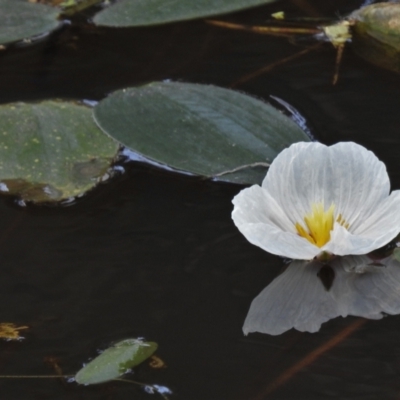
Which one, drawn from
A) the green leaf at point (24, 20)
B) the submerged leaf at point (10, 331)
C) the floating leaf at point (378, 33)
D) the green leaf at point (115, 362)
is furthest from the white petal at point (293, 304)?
the green leaf at point (24, 20)

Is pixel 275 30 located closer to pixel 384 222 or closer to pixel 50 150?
pixel 50 150

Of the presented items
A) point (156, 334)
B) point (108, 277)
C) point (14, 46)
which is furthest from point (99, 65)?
point (156, 334)

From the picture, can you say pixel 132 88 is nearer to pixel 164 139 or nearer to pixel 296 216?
pixel 164 139

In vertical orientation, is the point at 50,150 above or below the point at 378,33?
below

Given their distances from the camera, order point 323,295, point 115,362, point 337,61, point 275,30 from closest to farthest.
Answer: point 115,362 < point 323,295 < point 337,61 < point 275,30

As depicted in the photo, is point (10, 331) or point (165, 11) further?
point (165, 11)

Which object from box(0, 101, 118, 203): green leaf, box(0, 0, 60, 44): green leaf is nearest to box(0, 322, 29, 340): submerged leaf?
box(0, 101, 118, 203): green leaf

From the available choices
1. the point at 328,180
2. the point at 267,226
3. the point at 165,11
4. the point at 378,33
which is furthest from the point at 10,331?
the point at 378,33

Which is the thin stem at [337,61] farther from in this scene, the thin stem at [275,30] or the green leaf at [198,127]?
the green leaf at [198,127]
